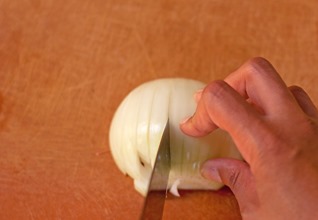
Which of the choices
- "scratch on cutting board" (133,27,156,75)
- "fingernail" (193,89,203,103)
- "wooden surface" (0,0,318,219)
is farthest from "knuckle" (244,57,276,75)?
"scratch on cutting board" (133,27,156,75)

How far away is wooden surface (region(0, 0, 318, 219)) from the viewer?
1.14m

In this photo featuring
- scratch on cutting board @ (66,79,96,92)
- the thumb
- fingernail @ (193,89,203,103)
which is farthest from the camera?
scratch on cutting board @ (66,79,96,92)

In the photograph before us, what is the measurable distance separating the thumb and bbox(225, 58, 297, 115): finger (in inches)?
5.4

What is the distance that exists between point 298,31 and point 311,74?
0.53ft

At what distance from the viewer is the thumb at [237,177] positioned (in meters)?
0.89

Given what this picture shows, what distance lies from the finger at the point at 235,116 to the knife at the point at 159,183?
0.16m

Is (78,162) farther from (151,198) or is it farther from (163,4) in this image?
(163,4)

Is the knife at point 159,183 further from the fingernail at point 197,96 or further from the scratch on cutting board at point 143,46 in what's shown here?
the scratch on cutting board at point 143,46

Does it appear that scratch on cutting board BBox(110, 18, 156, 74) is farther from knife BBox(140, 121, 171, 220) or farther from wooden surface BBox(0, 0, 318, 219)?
knife BBox(140, 121, 171, 220)

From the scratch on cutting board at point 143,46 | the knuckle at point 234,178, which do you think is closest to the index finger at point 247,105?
the knuckle at point 234,178

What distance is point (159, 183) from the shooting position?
1.02 meters

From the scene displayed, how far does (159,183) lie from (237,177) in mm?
163

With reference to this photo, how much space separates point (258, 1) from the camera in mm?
1515

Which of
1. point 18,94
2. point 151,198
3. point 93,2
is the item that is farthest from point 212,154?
point 93,2
